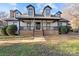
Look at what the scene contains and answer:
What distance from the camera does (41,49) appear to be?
132 inches

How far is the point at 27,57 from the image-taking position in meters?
3.32

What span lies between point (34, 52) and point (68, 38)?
0.52m

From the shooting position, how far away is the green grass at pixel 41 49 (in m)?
3.32

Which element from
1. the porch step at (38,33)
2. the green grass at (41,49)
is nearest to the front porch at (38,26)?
the porch step at (38,33)

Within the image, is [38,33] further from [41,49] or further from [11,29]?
[11,29]

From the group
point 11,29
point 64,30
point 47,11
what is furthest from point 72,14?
point 11,29

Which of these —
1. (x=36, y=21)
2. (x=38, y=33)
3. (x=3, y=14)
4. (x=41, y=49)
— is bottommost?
(x=41, y=49)

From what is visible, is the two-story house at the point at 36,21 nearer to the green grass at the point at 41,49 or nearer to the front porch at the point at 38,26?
the front porch at the point at 38,26

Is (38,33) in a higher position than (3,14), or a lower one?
lower

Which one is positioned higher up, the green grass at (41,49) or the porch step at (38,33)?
the porch step at (38,33)

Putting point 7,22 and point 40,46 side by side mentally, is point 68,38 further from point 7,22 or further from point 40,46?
point 7,22

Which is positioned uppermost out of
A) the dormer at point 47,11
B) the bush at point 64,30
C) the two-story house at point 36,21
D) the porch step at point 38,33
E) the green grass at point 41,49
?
the dormer at point 47,11

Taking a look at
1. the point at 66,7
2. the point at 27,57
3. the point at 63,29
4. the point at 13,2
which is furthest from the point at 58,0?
the point at 27,57

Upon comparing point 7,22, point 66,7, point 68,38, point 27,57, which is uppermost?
point 66,7
